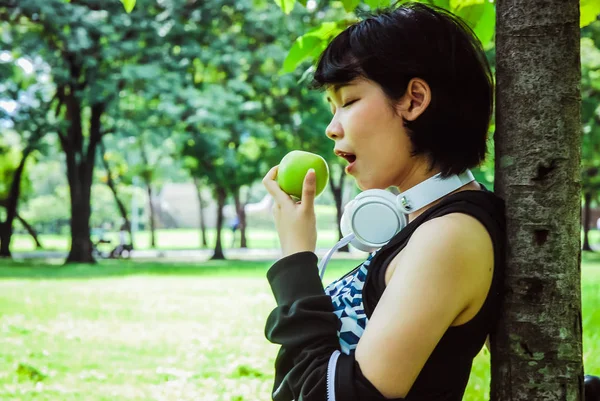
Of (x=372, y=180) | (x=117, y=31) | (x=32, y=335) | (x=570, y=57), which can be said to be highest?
(x=117, y=31)

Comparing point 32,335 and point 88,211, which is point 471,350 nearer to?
point 32,335

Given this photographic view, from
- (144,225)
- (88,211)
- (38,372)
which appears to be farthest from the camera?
(144,225)

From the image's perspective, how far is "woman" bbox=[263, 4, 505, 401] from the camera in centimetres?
136

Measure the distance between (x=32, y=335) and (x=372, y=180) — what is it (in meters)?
6.36

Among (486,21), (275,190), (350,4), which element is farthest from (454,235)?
(486,21)

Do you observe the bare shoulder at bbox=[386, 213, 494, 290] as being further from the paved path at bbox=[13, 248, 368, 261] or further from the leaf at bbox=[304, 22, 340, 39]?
the paved path at bbox=[13, 248, 368, 261]

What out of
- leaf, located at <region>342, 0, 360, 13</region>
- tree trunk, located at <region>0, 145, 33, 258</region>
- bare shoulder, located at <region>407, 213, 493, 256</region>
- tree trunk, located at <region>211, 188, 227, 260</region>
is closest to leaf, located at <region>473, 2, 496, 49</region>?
leaf, located at <region>342, 0, 360, 13</region>

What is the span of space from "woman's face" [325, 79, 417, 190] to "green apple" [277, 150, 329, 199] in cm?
24

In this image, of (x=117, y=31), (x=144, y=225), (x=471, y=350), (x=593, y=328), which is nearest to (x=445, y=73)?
(x=471, y=350)

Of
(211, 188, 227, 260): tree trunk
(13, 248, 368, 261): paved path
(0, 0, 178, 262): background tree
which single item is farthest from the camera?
(13, 248, 368, 261): paved path

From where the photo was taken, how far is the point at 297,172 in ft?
6.19

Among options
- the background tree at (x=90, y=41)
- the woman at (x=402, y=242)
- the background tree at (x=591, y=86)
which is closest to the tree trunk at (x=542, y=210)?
the woman at (x=402, y=242)

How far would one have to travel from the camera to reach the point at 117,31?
1694 cm

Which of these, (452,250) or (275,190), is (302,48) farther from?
(452,250)
